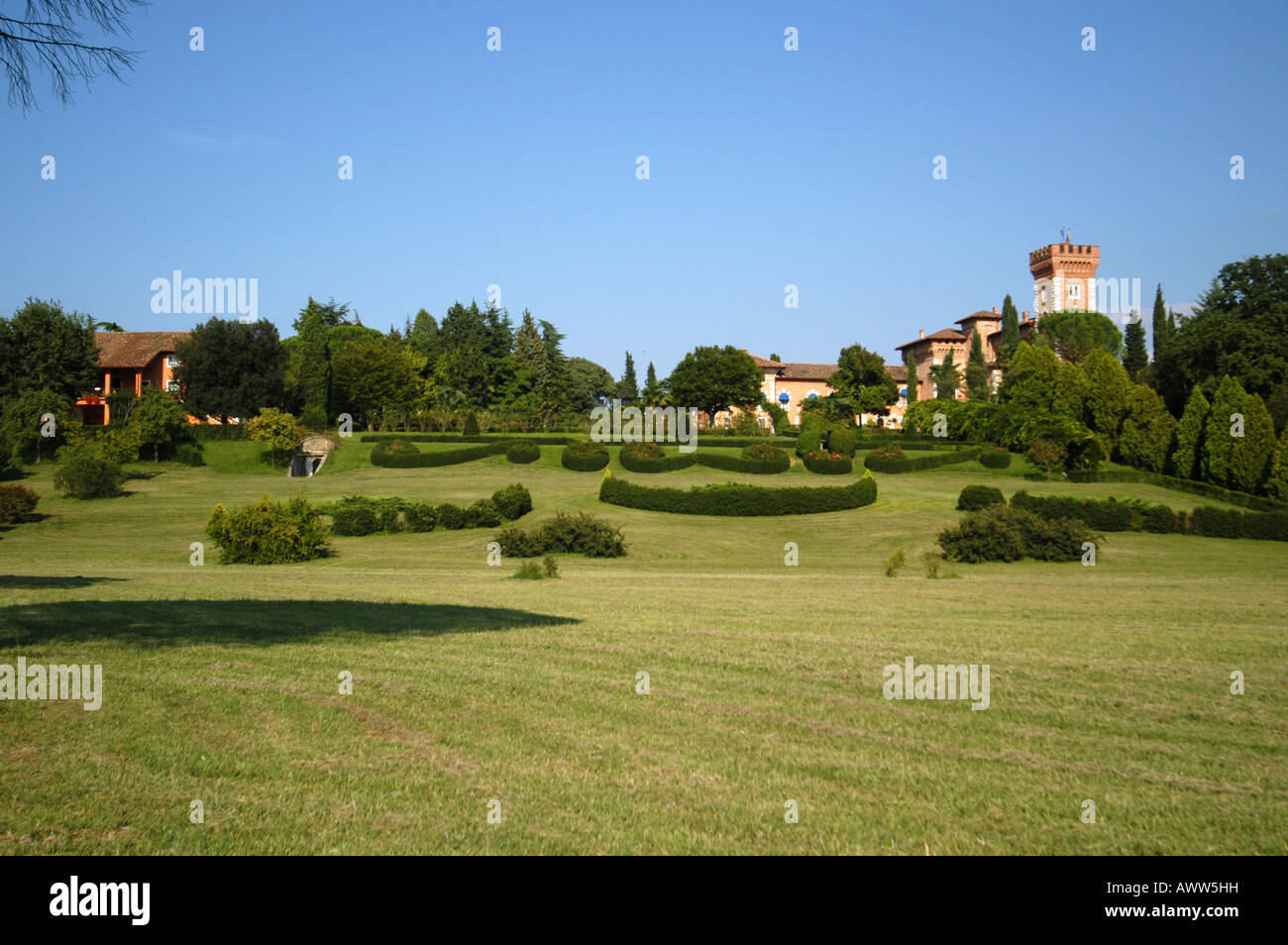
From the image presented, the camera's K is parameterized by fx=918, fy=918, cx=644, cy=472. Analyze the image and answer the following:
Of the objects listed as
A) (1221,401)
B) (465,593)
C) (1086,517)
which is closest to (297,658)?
(465,593)

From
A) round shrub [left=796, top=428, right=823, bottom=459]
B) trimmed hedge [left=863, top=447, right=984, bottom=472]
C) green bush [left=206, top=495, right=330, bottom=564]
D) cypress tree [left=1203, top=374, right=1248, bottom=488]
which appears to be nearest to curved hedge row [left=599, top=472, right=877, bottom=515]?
trimmed hedge [left=863, top=447, right=984, bottom=472]

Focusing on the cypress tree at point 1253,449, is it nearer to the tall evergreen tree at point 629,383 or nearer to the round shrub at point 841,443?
the round shrub at point 841,443

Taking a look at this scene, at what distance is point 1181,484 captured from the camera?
4550 centimetres

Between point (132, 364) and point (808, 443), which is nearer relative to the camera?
point (808, 443)

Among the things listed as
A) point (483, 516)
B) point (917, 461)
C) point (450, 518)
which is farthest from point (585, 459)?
point (917, 461)

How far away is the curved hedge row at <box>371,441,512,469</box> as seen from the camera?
49.8m

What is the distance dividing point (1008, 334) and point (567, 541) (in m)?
74.7

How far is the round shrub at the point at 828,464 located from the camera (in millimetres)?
46812

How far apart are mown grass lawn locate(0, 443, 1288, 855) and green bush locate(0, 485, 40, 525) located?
2034cm

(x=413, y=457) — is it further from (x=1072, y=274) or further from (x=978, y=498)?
→ (x=1072, y=274)

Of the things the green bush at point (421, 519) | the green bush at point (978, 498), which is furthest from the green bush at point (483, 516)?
the green bush at point (978, 498)

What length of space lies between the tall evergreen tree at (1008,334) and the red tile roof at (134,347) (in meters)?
70.0

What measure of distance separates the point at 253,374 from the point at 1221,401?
5431 centimetres
